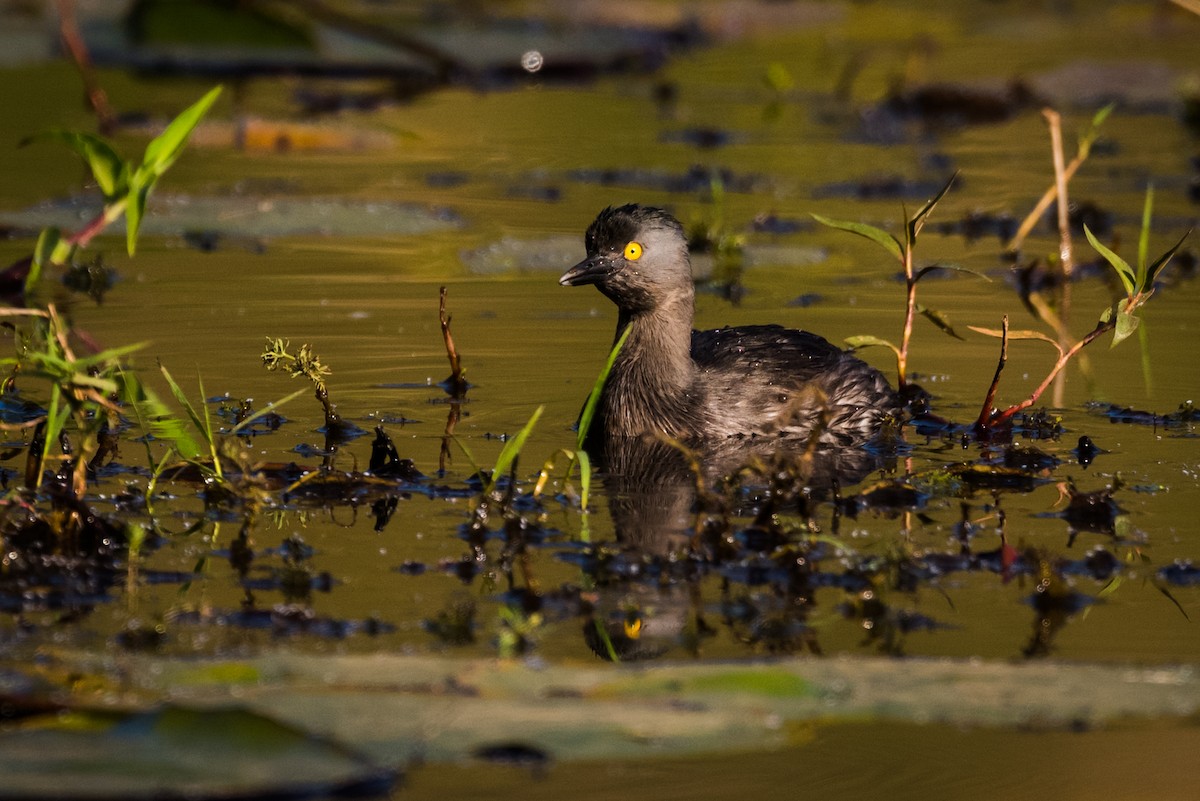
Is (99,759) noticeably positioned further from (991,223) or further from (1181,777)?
(991,223)

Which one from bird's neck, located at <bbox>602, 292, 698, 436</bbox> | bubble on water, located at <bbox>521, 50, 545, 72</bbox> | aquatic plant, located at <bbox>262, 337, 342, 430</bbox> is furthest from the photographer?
bubble on water, located at <bbox>521, 50, 545, 72</bbox>

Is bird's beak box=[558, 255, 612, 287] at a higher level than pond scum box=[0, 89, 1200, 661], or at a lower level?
higher

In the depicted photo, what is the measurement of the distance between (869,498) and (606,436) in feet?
5.11

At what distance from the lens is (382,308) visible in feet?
31.2

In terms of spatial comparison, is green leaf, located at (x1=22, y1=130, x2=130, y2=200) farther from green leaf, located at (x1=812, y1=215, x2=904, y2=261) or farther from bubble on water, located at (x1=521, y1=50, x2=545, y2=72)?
bubble on water, located at (x1=521, y1=50, x2=545, y2=72)

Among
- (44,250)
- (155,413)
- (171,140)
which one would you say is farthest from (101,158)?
(155,413)

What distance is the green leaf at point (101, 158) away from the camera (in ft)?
18.6

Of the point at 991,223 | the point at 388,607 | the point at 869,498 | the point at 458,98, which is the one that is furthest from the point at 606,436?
the point at 458,98

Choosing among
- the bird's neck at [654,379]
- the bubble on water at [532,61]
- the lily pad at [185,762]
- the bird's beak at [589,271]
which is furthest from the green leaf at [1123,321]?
the bubble on water at [532,61]

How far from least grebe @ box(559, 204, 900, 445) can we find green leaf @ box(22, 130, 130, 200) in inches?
78.5

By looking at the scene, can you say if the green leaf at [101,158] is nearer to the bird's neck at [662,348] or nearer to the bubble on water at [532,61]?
the bird's neck at [662,348]

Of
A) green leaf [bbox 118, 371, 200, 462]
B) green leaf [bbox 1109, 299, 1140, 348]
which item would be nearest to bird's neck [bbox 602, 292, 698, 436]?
green leaf [bbox 1109, 299, 1140, 348]

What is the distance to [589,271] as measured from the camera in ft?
24.4

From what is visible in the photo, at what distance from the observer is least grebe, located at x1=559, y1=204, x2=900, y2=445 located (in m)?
7.39
